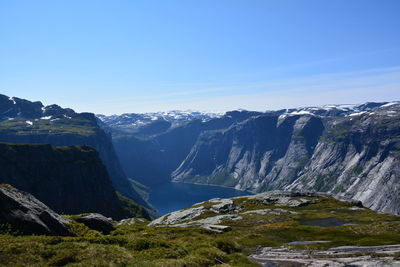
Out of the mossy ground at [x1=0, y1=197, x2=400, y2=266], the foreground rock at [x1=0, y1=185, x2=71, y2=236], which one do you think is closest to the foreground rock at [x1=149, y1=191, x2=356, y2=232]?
the mossy ground at [x1=0, y1=197, x2=400, y2=266]

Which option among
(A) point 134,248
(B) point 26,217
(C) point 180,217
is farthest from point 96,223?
(C) point 180,217

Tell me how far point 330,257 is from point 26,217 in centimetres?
3070

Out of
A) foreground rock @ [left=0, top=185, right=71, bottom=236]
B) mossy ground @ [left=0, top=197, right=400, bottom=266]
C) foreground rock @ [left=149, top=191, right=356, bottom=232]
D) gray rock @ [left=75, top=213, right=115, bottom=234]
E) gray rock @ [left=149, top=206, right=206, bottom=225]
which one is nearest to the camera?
mossy ground @ [left=0, top=197, right=400, bottom=266]

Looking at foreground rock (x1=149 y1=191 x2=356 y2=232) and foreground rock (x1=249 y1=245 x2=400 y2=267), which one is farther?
foreground rock (x1=149 y1=191 x2=356 y2=232)

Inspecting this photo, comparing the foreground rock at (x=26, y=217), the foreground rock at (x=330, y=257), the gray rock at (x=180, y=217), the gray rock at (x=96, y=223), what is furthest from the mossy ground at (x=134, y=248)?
the gray rock at (x=180, y=217)

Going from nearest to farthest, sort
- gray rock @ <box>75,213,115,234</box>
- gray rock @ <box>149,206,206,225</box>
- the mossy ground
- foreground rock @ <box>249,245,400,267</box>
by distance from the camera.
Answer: the mossy ground < foreground rock @ <box>249,245,400,267</box> < gray rock @ <box>75,213,115,234</box> < gray rock @ <box>149,206,206,225</box>

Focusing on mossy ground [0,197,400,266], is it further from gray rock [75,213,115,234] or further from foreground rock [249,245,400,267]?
foreground rock [249,245,400,267]

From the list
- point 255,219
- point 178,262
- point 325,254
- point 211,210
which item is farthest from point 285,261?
point 211,210

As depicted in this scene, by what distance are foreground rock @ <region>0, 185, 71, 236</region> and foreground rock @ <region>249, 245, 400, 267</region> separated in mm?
→ 21154

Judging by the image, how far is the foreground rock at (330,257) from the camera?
29631mm

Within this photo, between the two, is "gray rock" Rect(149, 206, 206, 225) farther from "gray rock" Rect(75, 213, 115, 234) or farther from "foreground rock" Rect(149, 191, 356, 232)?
"gray rock" Rect(75, 213, 115, 234)

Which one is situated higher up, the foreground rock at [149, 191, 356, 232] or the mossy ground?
the mossy ground

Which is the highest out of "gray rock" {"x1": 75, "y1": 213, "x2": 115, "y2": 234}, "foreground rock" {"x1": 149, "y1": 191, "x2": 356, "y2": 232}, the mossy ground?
the mossy ground

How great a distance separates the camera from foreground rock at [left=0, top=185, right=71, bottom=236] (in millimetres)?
32188
